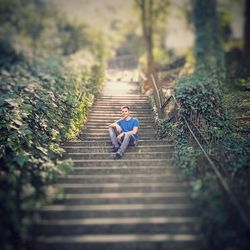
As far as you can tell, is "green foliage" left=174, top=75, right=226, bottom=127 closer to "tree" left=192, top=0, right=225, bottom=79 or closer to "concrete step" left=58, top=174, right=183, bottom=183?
"concrete step" left=58, top=174, right=183, bottom=183

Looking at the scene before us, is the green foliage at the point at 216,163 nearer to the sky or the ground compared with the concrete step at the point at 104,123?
nearer to the sky

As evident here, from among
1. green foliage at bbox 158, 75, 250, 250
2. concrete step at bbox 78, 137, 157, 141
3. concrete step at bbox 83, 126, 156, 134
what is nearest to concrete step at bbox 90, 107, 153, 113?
concrete step at bbox 83, 126, 156, 134

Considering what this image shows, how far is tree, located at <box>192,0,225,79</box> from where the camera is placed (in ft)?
61.5

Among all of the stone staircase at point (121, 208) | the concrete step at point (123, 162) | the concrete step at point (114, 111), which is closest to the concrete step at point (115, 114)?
the concrete step at point (114, 111)

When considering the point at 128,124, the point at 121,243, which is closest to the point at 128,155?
the point at 128,124

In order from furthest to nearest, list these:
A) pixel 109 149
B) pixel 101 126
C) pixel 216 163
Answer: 1. pixel 101 126
2. pixel 109 149
3. pixel 216 163

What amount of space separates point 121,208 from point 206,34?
15833mm

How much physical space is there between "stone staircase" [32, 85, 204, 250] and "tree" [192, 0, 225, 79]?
1182 cm

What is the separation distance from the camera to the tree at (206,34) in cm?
1875

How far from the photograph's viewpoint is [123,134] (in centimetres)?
898

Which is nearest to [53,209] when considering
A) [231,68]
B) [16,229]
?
[16,229]

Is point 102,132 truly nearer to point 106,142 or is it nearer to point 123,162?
point 106,142

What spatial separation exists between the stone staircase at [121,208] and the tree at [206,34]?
11821 millimetres

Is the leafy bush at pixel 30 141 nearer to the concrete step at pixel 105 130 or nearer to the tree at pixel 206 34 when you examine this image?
the concrete step at pixel 105 130
